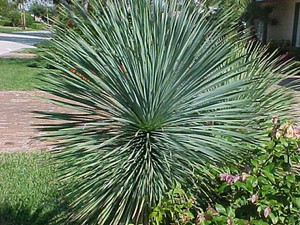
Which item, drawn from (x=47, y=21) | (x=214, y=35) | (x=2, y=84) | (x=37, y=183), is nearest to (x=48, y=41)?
(x=47, y=21)

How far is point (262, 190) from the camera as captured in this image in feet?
6.31

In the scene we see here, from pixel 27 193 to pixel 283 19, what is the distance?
18189 mm

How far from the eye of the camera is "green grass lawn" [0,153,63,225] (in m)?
3.18

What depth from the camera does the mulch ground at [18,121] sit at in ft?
17.3

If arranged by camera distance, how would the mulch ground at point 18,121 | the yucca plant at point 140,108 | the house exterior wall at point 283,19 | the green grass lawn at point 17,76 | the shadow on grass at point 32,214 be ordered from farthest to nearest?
the house exterior wall at point 283,19
the green grass lawn at point 17,76
the mulch ground at point 18,121
the shadow on grass at point 32,214
the yucca plant at point 140,108

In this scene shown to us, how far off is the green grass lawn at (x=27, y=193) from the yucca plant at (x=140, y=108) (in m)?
0.65

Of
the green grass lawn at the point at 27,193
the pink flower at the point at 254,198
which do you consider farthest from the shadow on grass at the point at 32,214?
the pink flower at the point at 254,198

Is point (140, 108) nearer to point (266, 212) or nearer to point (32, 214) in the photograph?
point (266, 212)

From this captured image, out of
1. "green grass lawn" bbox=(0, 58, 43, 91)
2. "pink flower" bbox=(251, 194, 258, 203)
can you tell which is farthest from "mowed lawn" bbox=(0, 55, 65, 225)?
"green grass lawn" bbox=(0, 58, 43, 91)

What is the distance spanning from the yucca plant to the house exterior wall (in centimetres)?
1703

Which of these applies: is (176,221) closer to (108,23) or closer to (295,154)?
(295,154)

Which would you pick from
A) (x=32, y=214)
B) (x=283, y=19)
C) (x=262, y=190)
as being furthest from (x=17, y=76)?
(x=283, y=19)

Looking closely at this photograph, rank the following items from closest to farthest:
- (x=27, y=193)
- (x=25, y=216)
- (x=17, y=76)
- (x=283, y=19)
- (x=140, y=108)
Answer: (x=140, y=108)
(x=25, y=216)
(x=27, y=193)
(x=17, y=76)
(x=283, y=19)

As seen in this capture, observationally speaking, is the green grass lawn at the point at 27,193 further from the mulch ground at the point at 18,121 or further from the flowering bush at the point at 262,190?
the flowering bush at the point at 262,190
